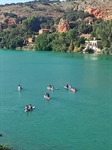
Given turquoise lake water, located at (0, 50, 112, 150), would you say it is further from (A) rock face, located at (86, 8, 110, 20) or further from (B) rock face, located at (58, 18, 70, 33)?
(A) rock face, located at (86, 8, 110, 20)

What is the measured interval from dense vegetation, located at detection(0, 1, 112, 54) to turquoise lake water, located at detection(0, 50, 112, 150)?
54.7 m

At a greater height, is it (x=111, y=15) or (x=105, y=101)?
(x=111, y=15)

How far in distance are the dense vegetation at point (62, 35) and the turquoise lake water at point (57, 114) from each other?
179ft

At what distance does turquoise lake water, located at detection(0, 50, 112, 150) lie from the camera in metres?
27.7

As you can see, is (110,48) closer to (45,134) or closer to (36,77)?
(36,77)

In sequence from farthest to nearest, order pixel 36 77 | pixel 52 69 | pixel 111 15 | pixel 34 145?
pixel 111 15
pixel 52 69
pixel 36 77
pixel 34 145

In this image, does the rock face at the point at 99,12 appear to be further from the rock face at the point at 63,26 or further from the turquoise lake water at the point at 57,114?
the turquoise lake water at the point at 57,114

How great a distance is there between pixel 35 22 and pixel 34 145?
497ft

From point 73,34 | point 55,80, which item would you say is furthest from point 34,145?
point 73,34

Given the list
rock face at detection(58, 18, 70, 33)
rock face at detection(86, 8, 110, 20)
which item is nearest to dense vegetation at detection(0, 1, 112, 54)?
rock face at detection(58, 18, 70, 33)

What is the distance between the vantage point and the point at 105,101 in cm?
4150

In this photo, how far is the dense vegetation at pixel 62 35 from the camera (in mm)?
113438

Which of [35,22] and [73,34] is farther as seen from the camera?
[35,22]

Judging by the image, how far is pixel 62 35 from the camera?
408ft
